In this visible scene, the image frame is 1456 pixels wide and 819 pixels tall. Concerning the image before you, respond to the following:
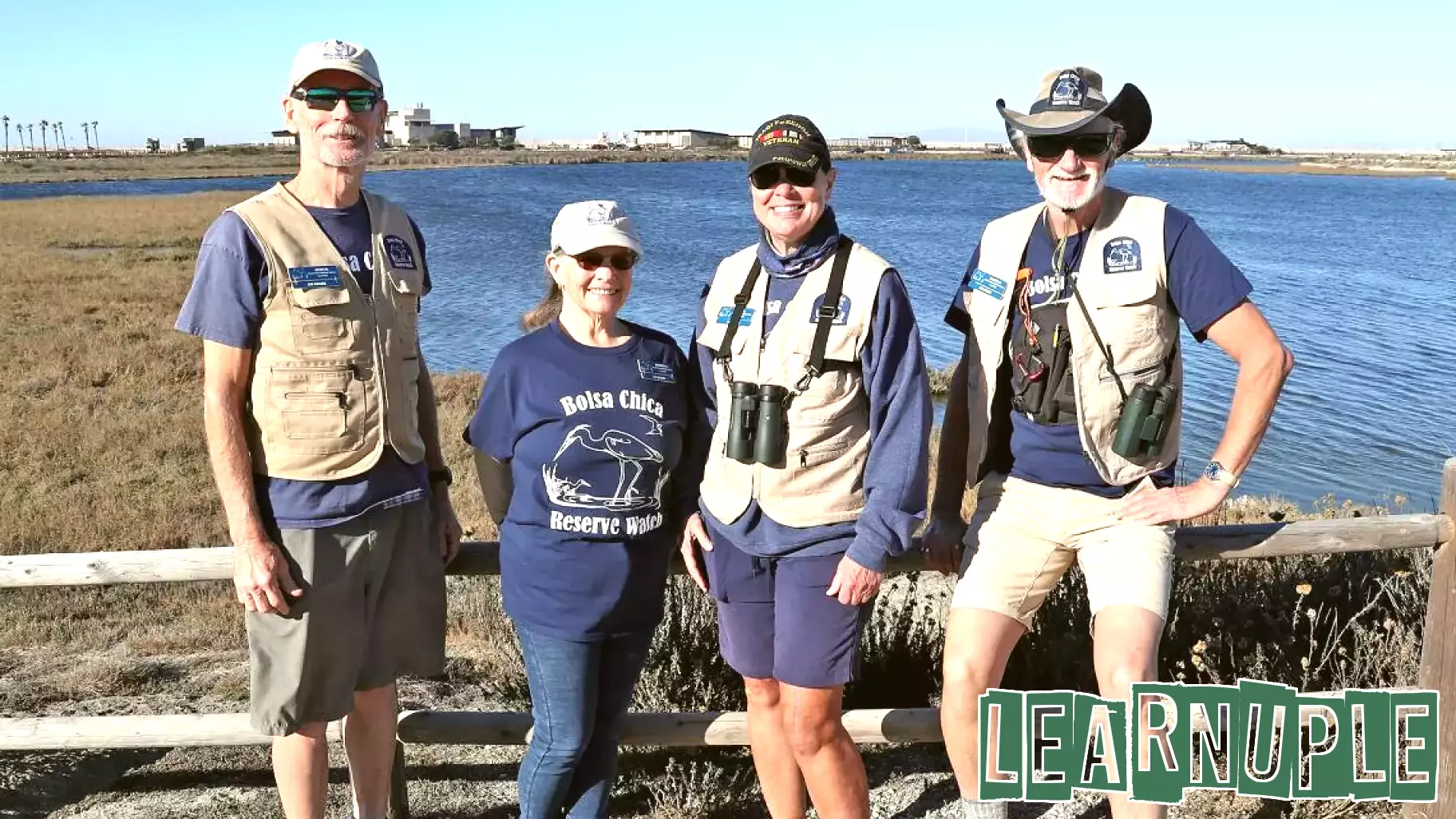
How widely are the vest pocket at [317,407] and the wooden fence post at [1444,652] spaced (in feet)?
10.8

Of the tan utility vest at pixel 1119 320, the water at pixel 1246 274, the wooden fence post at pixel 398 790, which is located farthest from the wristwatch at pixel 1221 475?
the water at pixel 1246 274

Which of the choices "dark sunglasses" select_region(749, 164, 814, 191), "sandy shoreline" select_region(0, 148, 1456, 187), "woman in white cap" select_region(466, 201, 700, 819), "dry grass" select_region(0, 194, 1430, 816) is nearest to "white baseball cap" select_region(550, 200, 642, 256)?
"woman in white cap" select_region(466, 201, 700, 819)

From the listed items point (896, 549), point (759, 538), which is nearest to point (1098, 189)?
point (896, 549)

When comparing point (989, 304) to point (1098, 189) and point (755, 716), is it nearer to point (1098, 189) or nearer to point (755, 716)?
point (1098, 189)

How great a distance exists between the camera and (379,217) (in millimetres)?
3205

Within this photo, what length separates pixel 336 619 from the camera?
314cm

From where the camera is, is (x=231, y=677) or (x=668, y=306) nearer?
(x=231, y=677)

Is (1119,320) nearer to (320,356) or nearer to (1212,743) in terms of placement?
(1212,743)

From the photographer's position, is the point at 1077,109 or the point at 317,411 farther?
the point at 1077,109

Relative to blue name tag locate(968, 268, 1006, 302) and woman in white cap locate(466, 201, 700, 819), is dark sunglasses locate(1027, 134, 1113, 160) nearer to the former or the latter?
blue name tag locate(968, 268, 1006, 302)

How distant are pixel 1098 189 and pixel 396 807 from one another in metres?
3.09

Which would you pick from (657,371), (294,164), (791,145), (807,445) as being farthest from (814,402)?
(294,164)

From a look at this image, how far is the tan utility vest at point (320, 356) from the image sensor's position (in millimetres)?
2965

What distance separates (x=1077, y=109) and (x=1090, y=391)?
786 millimetres
